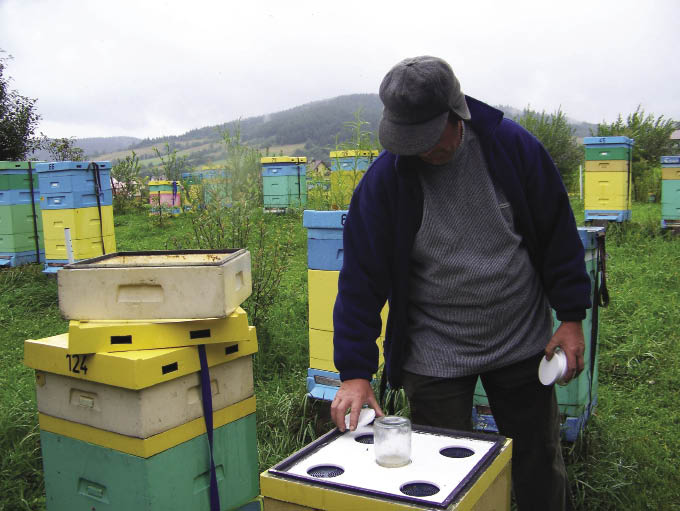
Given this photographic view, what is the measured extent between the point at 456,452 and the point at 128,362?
977 millimetres

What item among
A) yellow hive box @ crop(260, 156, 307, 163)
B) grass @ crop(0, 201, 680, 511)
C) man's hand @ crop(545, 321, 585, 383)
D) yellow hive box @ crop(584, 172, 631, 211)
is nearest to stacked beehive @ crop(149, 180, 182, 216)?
A: yellow hive box @ crop(260, 156, 307, 163)

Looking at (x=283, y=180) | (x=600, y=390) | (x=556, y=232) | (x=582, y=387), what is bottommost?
(x=600, y=390)

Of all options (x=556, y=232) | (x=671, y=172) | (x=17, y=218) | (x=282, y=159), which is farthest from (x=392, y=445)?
(x=282, y=159)

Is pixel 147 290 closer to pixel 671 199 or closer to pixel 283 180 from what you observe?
pixel 671 199

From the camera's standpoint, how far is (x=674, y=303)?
514 cm

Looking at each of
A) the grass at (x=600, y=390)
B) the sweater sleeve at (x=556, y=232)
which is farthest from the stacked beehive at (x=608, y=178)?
the sweater sleeve at (x=556, y=232)

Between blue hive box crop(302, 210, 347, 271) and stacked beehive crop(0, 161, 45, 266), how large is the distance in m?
5.15

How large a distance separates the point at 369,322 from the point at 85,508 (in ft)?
3.68

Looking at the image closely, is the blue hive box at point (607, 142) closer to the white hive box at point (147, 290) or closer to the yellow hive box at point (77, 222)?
the yellow hive box at point (77, 222)

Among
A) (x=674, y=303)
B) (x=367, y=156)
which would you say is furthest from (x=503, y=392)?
(x=674, y=303)

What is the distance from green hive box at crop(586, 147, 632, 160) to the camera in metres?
8.20

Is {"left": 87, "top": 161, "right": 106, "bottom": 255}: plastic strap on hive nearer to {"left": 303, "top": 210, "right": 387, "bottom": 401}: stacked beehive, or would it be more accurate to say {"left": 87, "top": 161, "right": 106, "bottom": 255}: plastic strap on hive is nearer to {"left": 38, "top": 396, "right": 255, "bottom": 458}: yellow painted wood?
{"left": 303, "top": 210, "right": 387, "bottom": 401}: stacked beehive

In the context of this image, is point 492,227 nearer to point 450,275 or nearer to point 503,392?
point 450,275

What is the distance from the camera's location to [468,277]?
1.73 m
